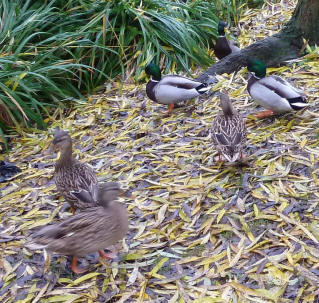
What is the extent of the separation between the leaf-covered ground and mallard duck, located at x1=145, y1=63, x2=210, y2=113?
0.18 meters

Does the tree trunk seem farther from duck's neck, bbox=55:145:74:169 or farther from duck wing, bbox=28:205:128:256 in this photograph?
duck wing, bbox=28:205:128:256

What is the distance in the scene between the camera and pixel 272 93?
435cm

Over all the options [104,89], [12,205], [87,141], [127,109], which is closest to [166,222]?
[12,205]

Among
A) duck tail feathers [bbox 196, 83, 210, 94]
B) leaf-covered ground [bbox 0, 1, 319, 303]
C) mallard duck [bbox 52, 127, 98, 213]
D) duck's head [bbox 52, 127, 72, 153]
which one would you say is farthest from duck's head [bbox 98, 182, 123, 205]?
duck tail feathers [bbox 196, 83, 210, 94]

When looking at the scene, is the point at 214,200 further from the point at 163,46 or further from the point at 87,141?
the point at 163,46

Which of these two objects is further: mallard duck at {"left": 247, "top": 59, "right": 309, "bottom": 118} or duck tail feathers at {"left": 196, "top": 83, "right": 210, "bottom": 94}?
duck tail feathers at {"left": 196, "top": 83, "right": 210, "bottom": 94}

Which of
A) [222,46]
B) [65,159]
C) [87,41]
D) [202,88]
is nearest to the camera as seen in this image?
[65,159]

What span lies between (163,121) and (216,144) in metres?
1.28

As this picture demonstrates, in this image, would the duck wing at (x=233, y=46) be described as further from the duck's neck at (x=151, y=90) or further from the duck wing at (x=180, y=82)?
the duck's neck at (x=151, y=90)

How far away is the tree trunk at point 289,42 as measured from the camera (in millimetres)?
5312

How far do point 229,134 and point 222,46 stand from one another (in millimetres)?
2591

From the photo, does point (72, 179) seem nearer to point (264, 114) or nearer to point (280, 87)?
point (264, 114)

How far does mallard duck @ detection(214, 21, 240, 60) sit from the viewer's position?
19.7 ft

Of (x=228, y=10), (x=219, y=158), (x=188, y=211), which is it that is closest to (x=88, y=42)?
(x=228, y=10)
